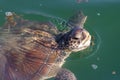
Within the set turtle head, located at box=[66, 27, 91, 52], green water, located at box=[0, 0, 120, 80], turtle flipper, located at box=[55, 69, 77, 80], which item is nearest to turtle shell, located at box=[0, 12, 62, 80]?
turtle flipper, located at box=[55, 69, 77, 80]

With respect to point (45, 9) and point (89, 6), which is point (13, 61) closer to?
point (45, 9)

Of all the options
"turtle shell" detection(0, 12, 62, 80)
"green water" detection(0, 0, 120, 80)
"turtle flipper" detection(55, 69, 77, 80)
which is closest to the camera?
"turtle shell" detection(0, 12, 62, 80)

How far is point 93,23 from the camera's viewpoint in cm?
780

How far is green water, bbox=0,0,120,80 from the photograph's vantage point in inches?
Answer: 275

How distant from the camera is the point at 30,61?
6.07m

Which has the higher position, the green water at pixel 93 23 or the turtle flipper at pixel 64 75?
the green water at pixel 93 23

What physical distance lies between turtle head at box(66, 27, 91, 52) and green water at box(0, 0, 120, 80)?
74 cm

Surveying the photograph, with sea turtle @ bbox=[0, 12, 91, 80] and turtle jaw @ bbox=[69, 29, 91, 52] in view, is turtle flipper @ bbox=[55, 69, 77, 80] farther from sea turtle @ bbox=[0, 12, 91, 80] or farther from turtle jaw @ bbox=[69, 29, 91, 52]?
turtle jaw @ bbox=[69, 29, 91, 52]

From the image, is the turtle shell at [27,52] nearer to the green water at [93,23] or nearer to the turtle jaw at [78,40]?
the turtle jaw at [78,40]

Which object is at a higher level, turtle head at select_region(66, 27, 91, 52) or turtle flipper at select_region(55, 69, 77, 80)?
turtle head at select_region(66, 27, 91, 52)

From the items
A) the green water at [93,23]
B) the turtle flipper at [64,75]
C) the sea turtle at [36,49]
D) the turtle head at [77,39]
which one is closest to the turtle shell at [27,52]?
the sea turtle at [36,49]

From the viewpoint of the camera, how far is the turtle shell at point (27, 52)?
19.3ft

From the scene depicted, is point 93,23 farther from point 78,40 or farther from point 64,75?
point 64,75

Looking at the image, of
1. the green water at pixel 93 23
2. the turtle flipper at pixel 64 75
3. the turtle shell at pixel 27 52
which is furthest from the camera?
the green water at pixel 93 23
